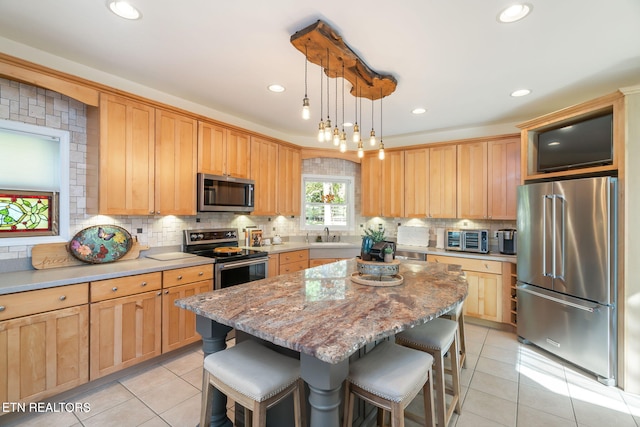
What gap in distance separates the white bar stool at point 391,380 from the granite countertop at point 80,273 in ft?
6.61

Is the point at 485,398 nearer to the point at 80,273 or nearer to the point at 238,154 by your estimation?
the point at 80,273

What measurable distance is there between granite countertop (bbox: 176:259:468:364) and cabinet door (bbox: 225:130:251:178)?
1924 millimetres

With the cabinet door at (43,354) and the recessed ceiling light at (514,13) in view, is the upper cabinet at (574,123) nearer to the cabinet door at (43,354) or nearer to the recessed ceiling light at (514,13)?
the recessed ceiling light at (514,13)

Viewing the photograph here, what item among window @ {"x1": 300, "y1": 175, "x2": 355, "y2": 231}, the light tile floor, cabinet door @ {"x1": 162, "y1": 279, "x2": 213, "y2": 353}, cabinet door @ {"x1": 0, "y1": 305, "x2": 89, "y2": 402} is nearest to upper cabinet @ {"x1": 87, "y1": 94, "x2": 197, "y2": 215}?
cabinet door @ {"x1": 162, "y1": 279, "x2": 213, "y2": 353}

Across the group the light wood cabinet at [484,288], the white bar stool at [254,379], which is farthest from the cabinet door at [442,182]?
the white bar stool at [254,379]

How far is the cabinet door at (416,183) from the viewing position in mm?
4363

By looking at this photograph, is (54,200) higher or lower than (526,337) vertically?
higher

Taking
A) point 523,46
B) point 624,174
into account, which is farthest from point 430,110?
point 624,174

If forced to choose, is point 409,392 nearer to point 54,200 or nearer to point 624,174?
point 624,174

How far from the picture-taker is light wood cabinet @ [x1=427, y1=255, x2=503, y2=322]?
3.55m

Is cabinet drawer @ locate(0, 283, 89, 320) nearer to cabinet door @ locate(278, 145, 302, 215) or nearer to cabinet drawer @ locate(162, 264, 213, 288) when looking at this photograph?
cabinet drawer @ locate(162, 264, 213, 288)

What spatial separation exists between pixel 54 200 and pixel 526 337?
483 centimetres

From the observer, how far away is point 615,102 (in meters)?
2.44

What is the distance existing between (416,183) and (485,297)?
182 centimetres
